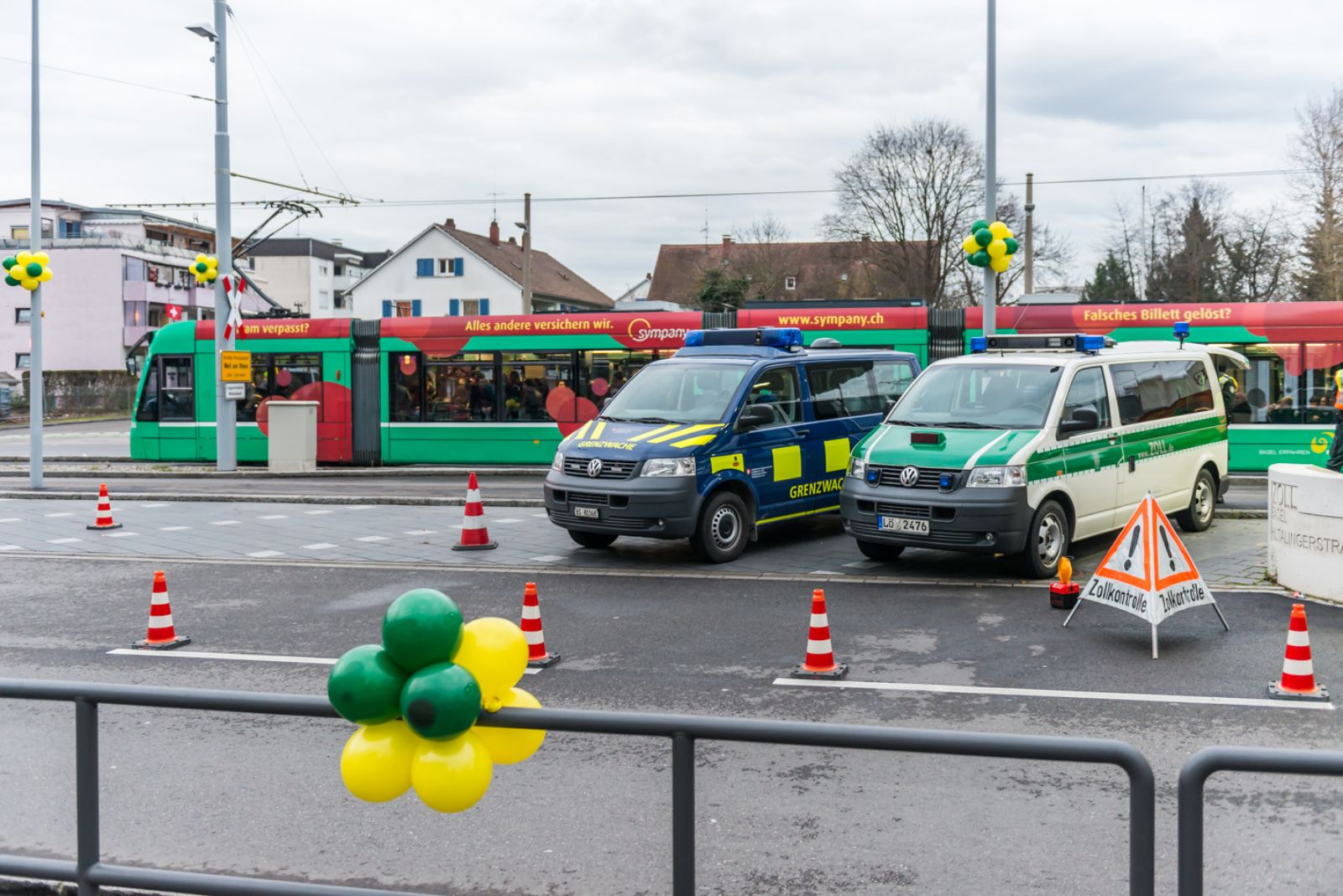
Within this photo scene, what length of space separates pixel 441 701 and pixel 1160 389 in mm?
10806

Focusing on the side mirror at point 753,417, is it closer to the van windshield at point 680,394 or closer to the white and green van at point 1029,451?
the van windshield at point 680,394

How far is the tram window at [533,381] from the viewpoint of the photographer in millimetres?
23250

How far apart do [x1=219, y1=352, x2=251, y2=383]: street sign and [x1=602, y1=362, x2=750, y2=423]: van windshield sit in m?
13.1

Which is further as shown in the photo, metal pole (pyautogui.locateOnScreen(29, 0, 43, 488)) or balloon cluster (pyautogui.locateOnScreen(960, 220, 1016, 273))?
metal pole (pyautogui.locateOnScreen(29, 0, 43, 488))

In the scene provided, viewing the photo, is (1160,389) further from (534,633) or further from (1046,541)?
(534,633)

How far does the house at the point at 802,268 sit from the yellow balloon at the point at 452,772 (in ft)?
174

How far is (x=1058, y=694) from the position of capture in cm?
710

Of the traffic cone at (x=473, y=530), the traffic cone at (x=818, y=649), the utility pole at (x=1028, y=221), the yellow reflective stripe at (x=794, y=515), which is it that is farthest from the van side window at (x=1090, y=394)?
the utility pole at (x=1028, y=221)

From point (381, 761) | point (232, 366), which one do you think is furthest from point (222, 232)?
point (381, 761)

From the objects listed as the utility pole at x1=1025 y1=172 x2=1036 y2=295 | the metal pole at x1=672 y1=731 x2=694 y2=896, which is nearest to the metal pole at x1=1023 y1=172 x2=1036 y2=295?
the utility pole at x1=1025 y1=172 x2=1036 y2=295

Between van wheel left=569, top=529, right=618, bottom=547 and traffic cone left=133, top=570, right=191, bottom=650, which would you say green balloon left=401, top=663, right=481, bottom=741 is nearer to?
traffic cone left=133, top=570, right=191, bottom=650

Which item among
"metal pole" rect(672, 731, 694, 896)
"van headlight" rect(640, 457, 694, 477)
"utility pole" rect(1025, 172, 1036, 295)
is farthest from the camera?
"utility pole" rect(1025, 172, 1036, 295)

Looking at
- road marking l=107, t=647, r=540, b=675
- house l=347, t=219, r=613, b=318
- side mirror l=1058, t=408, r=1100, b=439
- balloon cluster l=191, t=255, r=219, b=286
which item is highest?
house l=347, t=219, r=613, b=318

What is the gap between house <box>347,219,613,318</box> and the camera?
7519 centimetres
